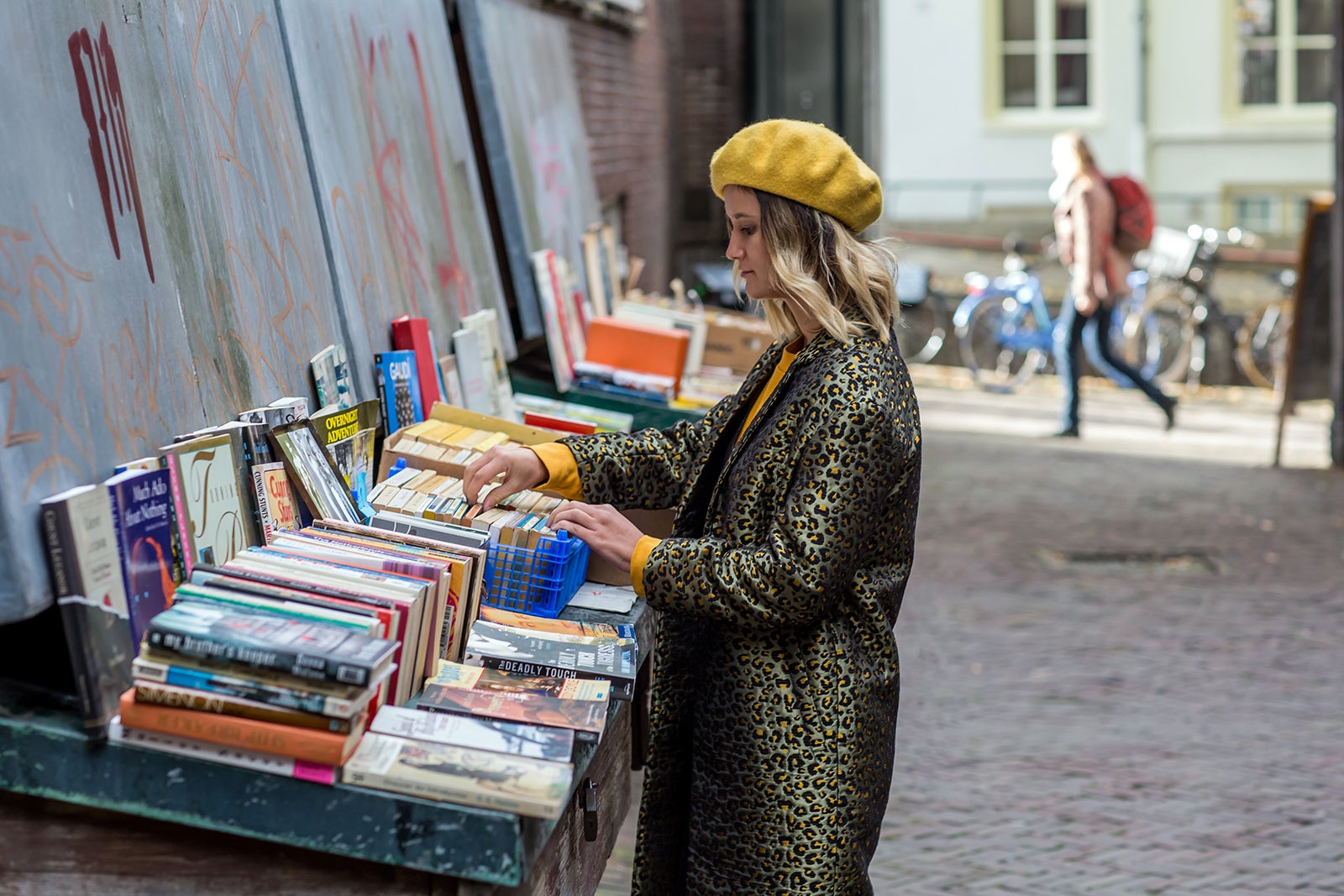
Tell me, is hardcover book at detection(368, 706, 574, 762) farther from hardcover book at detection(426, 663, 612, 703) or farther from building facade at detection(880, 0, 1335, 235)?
building facade at detection(880, 0, 1335, 235)

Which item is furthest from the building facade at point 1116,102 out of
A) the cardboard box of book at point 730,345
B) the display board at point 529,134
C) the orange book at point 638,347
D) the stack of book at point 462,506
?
the stack of book at point 462,506

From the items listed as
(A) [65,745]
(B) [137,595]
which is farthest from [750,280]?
(A) [65,745]

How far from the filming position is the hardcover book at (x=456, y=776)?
77.1 inches

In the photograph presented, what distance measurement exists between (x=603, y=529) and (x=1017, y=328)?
12225mm

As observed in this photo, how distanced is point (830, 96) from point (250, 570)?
12.7 meters

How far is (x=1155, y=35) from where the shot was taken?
816 inches

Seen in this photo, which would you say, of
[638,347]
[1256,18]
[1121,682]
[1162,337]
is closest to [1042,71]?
[1256,18]

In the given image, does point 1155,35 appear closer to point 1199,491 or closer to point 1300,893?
point 1199,491

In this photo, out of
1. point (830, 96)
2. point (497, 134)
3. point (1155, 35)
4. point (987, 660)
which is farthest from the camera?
point (1155, 35)

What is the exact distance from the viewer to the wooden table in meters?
1.95

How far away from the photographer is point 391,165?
4102 mm

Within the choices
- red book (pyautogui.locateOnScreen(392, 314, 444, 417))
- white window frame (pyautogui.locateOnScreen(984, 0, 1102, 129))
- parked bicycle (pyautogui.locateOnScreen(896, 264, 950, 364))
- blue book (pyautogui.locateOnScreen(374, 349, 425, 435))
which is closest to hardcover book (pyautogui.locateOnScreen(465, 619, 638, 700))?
blue book (pyautogui.locateOnScreen(374, 349, 425, 435))

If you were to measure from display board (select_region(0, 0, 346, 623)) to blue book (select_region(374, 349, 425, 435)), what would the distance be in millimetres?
246

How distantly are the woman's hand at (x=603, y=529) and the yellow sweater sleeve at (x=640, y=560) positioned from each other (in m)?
0.01
